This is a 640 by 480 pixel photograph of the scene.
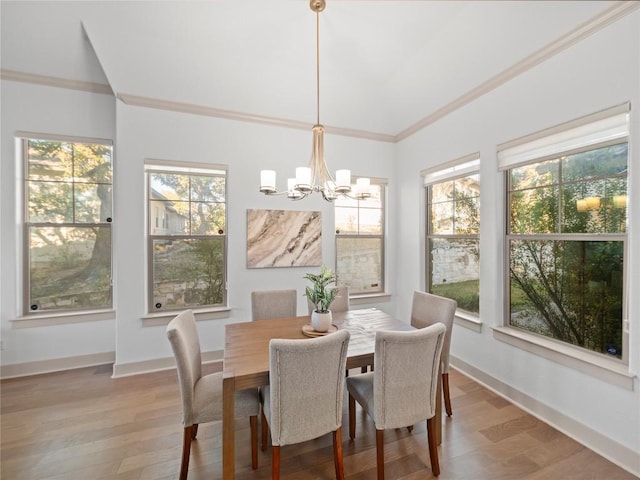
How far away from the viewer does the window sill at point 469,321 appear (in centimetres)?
286

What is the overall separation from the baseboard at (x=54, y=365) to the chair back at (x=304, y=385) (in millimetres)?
2882

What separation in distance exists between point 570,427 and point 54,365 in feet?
15.8

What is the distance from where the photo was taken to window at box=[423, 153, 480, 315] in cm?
302

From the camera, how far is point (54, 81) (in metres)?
2.98

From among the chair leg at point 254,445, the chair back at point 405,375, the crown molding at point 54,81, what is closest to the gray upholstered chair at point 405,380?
Result: the chair back at point 405,375

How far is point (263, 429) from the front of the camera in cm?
197

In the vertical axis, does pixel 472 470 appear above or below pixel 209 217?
below

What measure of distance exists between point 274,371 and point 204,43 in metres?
3.01

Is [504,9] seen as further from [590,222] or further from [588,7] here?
[590,222]

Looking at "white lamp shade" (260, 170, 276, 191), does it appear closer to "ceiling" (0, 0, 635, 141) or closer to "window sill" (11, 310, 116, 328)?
"ceiling" (0, 0, 635, 141)

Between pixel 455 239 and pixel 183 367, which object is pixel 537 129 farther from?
pixel 183 367

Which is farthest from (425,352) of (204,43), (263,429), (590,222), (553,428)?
(204,43)

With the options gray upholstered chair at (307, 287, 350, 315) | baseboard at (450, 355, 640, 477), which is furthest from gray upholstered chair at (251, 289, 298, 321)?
baseboard at (450, 355, 640, 477)

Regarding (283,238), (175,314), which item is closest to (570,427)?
(283,238)
